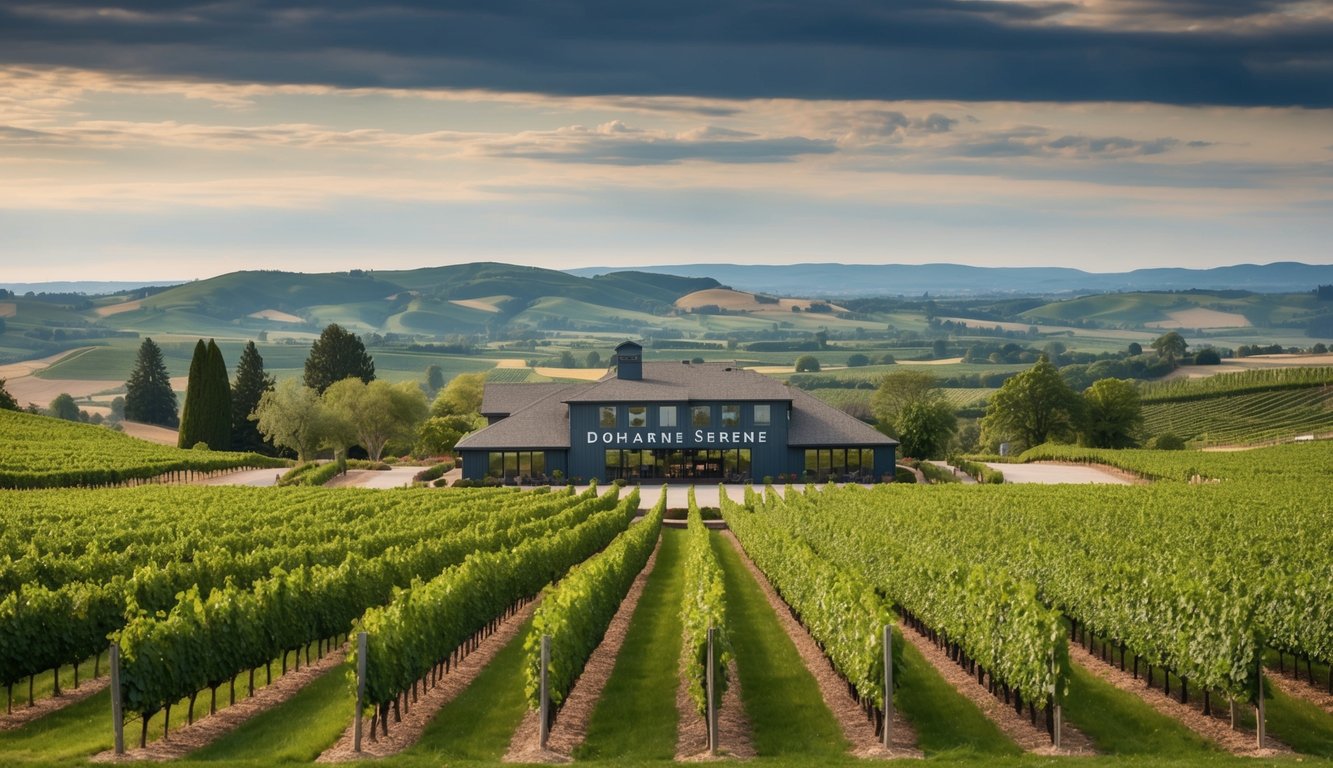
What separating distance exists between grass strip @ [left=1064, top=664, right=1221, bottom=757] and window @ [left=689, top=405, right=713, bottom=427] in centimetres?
4823

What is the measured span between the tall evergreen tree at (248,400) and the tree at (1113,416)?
201 feet

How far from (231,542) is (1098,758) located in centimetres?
2352

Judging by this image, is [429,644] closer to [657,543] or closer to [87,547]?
[87,547]

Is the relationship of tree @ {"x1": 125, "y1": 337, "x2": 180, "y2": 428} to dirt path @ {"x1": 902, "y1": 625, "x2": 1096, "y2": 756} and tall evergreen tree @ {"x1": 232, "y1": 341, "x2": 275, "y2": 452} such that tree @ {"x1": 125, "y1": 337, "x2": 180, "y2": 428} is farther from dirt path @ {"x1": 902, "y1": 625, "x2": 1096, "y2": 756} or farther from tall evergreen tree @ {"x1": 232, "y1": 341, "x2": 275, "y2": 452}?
dirt path @ {"x1": 902, "y1": 625, "x2": 1096, "y2": 756}

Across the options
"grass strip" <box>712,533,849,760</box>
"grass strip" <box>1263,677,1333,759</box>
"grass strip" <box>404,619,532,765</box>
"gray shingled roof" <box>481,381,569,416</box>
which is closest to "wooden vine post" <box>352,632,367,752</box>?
"grass strip" <box>404,619,532,765</box>

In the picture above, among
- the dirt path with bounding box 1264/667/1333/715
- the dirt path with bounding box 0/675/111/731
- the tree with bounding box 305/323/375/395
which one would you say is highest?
the tree with bounding box 305/323/375/395

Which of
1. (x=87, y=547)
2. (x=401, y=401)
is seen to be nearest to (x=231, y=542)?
(x=87, y=547)

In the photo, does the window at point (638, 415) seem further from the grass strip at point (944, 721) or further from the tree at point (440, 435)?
the grass strip at point (944, 721)

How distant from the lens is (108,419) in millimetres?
177625

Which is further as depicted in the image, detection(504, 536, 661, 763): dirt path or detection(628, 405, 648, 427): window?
detection(628, 405, 648, 427): window

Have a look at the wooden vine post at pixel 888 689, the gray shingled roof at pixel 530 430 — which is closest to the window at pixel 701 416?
the gray shingled roof at pixel 530 430

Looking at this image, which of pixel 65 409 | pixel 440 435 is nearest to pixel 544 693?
pixel 440 435

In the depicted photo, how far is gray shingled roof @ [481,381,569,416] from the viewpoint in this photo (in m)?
76.6

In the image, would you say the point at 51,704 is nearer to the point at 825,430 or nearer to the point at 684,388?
the point at 684,388
